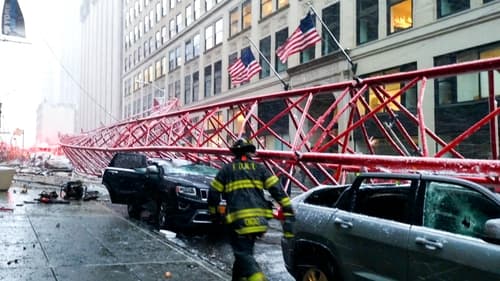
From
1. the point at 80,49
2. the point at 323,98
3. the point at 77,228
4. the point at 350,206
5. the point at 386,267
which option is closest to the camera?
the point at 386,267

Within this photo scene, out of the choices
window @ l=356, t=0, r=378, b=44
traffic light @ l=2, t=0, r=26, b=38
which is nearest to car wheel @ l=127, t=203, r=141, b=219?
traffic light @ l=2, t=0, r=26, b=38

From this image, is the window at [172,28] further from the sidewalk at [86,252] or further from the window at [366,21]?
the sidewalk at [86,252]

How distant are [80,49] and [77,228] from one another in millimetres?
107064

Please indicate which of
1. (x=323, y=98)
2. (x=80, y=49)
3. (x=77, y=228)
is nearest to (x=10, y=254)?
(x=77, y=228)

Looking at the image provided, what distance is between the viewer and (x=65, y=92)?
5217 inches

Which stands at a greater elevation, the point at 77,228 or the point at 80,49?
the point at 80,49

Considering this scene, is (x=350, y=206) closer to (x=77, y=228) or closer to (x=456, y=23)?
(x=77, y=228)

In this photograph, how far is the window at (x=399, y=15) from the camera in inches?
761

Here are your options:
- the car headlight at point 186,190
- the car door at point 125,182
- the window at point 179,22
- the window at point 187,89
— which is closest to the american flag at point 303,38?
the car door at point 125,182

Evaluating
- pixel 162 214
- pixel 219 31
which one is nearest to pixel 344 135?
pixel 162 214

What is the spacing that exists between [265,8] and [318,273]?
25.9 m

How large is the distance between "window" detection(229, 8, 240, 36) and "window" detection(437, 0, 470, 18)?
16603mm

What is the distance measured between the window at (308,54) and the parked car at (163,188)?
13336 millimetres

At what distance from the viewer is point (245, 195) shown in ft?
16.2
